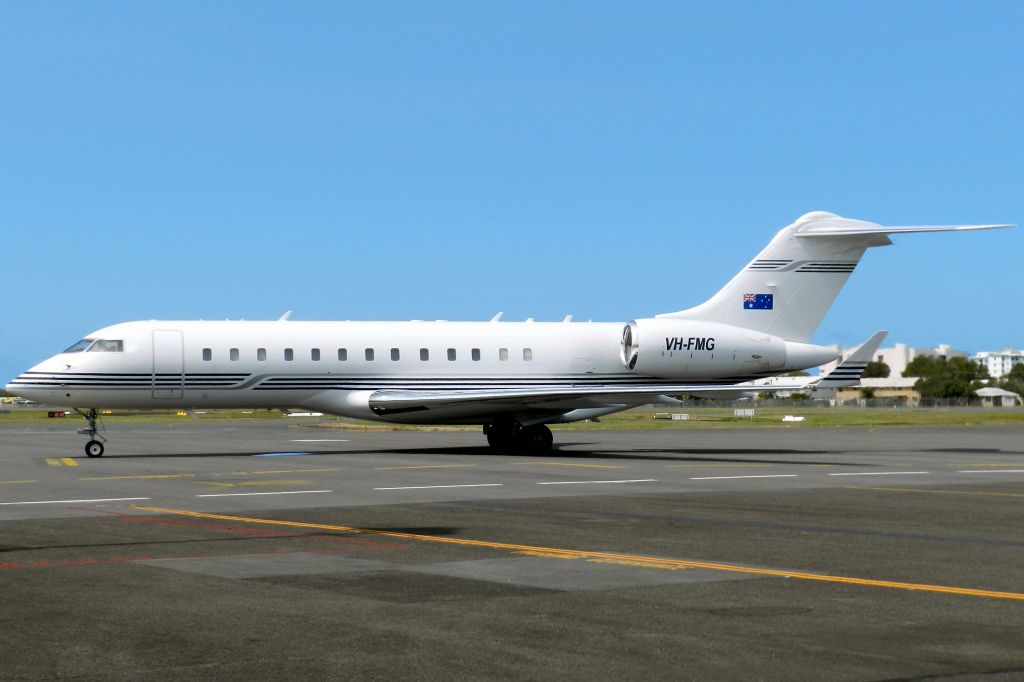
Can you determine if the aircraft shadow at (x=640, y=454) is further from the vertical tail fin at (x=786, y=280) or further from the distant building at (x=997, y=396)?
the distant building at (x=997, y=396)

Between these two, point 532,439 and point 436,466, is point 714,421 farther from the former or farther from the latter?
point 436,466

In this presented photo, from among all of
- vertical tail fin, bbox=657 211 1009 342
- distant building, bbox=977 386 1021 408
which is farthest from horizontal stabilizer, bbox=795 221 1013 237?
distant building, bbox=977 386 1021 408

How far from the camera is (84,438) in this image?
152 feet

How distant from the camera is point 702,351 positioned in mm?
36531

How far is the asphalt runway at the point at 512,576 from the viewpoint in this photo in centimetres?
807

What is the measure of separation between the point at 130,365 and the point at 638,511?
770 inches

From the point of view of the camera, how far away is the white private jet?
33688mm

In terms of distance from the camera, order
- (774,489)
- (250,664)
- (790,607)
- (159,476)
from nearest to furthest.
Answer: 1. (250,664)
2. (790,607)
3. (774,489)
4. (159,476)

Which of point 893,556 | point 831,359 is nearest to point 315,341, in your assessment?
point 831,359

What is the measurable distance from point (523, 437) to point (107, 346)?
38.5ft

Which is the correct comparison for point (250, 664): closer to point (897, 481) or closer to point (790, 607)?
point (790, 607)

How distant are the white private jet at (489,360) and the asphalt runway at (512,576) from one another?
327 inches

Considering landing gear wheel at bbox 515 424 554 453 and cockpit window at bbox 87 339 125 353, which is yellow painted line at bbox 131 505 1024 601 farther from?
landing gear wheel at bbox 515 424 554 453

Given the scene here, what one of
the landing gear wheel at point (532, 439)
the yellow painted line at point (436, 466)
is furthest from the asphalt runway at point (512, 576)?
the landing gear wheel at point (532, 439)
